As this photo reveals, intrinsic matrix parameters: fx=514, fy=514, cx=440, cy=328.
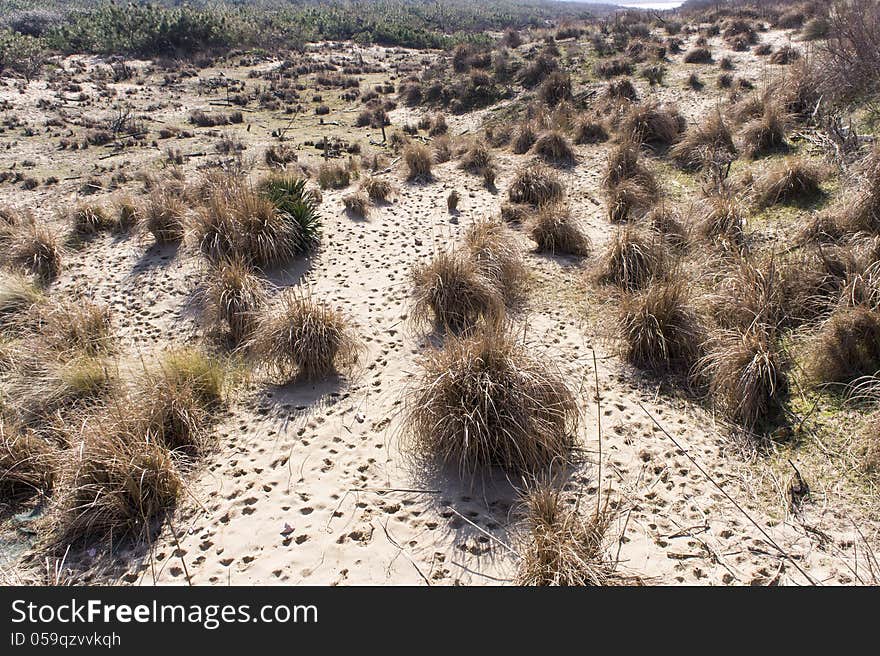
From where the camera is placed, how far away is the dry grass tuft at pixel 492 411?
418cm

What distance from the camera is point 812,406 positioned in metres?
4.59

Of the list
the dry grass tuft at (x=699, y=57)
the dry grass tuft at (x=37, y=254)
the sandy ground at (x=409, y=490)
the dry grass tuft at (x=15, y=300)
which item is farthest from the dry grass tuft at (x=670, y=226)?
the dry grass tuft at (x=699, y=57)

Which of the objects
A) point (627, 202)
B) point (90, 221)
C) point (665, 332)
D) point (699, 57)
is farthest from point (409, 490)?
point (699, 57)

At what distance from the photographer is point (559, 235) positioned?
8.47 m

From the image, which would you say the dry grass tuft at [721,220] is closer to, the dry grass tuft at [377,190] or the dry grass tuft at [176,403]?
the dry grass tuft at [377,190]

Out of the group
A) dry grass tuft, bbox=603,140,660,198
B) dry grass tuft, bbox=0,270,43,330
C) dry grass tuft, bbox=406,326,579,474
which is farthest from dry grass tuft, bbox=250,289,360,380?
dry grass tuft, bbox=603,140,660,198

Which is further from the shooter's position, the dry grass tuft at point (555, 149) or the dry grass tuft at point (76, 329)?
the dry grass tuft at point (555, 149)

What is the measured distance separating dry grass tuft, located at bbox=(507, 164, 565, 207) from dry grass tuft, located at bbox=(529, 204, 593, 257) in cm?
175

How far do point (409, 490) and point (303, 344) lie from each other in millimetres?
2226

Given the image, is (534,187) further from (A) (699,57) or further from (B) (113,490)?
(A) (699,57)

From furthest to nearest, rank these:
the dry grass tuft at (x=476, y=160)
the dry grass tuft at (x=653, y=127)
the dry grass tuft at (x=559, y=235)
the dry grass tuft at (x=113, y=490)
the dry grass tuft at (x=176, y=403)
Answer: the dry grass tuft at (x=476, y=160)
the dry grass tuft at (x=653, y=127)
the dry grass tuft at (x=559, y=235)
the dry grass tuft at (x=176, y=403)
the dry grass tuft at (x=113, y=490)

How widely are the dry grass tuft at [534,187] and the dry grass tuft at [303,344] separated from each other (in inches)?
229
